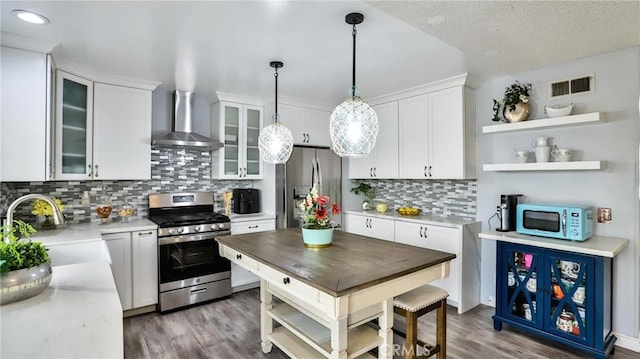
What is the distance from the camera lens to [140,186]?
377 cm

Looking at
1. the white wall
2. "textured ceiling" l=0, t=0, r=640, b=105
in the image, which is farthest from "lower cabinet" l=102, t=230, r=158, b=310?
the white wall

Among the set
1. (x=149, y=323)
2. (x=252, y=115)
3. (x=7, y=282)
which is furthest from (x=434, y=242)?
(x=7, y=282)

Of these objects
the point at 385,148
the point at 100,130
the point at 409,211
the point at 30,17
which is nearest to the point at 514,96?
the point at 385,148

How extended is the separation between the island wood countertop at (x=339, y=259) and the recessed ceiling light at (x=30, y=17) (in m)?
1.89

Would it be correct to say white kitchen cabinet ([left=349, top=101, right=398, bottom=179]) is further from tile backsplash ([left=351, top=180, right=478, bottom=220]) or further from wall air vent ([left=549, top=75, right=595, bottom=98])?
wall air vent ([left=549, top=75, right=595, bottom=98])

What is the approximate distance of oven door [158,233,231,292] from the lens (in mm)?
3352

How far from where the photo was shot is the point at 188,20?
2.10 metres

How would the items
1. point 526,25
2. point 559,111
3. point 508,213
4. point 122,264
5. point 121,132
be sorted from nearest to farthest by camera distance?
point 526,25 → point 559,111 → point 508,213 → point 122,264 → point 121,132

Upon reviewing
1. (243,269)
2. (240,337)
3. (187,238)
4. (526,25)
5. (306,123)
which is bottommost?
(240,337)

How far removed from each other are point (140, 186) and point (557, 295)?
4237mm

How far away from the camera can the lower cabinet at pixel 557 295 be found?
7.93 ft

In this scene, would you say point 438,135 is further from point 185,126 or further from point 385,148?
point 185,126

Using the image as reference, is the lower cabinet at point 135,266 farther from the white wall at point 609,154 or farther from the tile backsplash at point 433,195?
the white wall at point 609,154

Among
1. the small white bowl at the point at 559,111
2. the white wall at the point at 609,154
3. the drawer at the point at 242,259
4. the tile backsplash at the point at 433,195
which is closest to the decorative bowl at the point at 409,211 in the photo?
the tile backsplash at the point at 433,195
